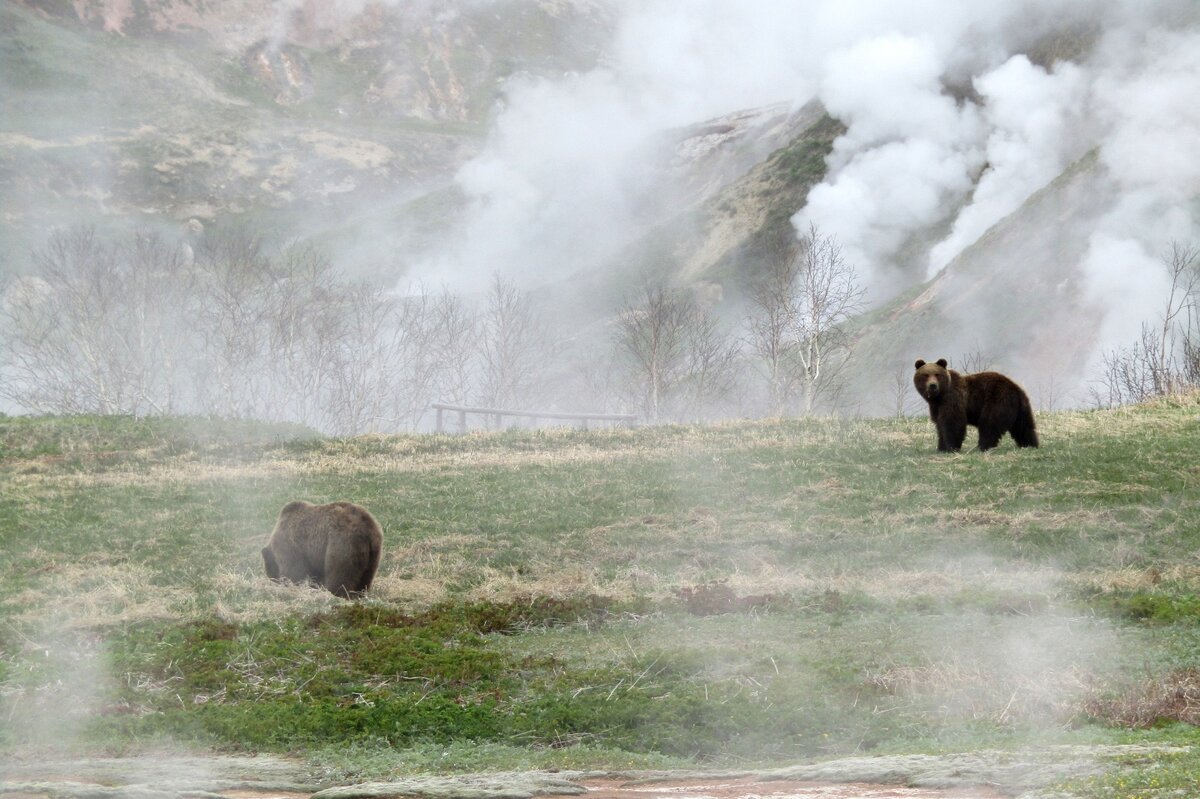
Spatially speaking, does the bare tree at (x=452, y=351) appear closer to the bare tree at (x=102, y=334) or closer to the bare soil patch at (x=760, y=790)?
the bare tree at (x=102, y=334)

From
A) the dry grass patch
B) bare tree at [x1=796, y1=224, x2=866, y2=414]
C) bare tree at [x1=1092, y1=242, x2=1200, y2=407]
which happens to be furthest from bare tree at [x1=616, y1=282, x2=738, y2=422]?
the dry grass patch

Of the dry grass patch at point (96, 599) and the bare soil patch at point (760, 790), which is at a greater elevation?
the dry grass patch at point (96, 599)

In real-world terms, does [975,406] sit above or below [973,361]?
below

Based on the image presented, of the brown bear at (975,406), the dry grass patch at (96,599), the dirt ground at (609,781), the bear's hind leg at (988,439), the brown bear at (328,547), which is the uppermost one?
the brown bear at (975,406)

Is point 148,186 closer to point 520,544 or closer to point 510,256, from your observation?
point 510,256

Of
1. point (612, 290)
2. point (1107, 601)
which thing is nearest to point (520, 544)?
point (1107, 601)

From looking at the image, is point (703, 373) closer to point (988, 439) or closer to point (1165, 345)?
point (1165, 345)

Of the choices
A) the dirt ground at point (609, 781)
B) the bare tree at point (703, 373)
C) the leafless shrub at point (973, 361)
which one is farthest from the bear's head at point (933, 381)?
the bare tree at point (703, 373)

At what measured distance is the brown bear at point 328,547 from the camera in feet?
41.2

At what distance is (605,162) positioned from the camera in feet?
330

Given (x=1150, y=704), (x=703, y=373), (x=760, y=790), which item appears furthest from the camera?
(x=703, y=373)

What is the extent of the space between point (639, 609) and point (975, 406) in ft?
32.7

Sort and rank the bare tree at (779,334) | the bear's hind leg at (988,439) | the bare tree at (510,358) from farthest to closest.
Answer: the bare tree at (510,358)
the bare tree at (779,334)
the bear's hind leg at (988,439)

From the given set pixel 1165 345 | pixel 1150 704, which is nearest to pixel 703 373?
pixel 1165 345
